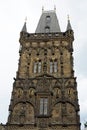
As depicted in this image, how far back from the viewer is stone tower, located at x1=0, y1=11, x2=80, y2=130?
95.7 feet

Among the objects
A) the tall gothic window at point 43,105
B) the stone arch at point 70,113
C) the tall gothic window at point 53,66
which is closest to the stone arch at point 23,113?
the tall gothic window at point 43,105

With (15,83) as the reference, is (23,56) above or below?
above

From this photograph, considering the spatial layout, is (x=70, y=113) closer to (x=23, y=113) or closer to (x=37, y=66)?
(x=23, y=113)

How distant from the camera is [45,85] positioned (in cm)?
3195

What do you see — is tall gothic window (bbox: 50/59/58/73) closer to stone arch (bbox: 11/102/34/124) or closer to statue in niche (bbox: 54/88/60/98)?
statue in niche (bbox: 54/88/60/98)

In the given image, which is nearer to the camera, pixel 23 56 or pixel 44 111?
pixel 44 111

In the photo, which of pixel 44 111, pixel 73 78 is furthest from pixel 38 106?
pixel 73 78

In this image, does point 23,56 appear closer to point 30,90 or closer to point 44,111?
point 30,90

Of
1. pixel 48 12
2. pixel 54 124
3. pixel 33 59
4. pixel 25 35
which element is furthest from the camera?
pixel 48 12

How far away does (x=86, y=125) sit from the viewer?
1297 inches

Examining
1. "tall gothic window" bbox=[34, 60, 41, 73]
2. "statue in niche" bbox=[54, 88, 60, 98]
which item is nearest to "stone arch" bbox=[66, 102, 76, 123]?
"statue in niche" bbox=[54, 88, 60, 98]

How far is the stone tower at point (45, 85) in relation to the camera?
95.7 ft

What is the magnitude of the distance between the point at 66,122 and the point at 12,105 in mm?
5711

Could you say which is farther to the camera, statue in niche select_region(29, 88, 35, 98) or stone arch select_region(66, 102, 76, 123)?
statue in niche select_region(29, 88, 35, 98)
